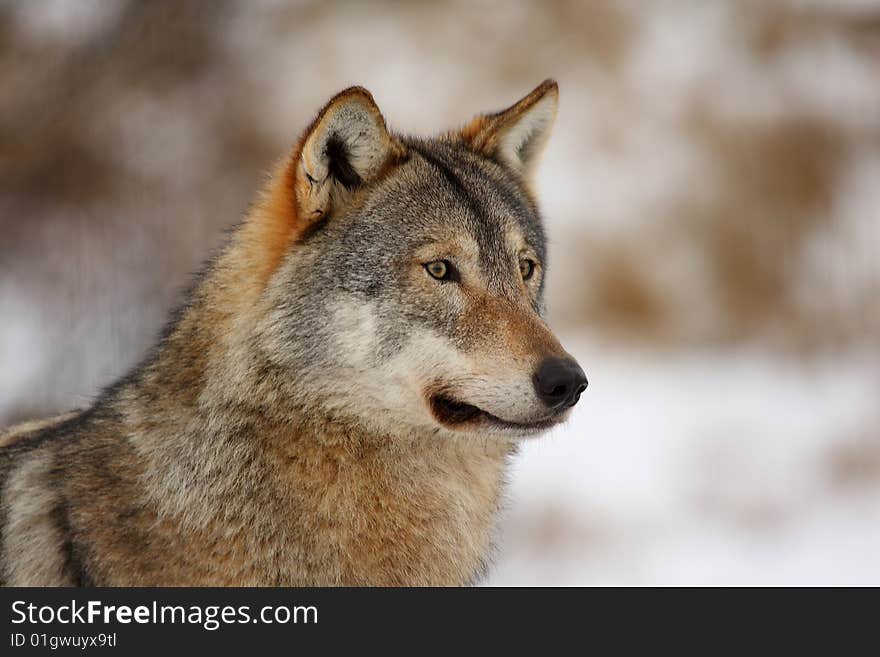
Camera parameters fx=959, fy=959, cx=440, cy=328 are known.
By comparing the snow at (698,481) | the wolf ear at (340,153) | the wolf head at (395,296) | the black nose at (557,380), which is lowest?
the black nose at (557,380)

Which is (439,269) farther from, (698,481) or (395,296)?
(698,481)

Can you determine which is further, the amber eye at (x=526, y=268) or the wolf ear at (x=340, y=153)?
the amber eye at (x=526, y=268)

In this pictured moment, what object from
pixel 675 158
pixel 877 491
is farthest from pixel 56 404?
pixel 675 158

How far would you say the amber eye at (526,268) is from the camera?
335 centimetres

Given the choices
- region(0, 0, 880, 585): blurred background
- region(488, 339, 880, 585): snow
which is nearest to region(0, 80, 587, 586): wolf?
region(488, 339, 880, 585): snow

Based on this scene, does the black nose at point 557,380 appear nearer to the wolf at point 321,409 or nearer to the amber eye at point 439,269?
the wolf at point 321,409

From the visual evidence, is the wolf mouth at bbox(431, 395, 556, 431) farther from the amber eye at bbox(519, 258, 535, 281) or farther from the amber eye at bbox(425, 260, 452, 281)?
the amber eye at bbox(519, 258, 535, 281)

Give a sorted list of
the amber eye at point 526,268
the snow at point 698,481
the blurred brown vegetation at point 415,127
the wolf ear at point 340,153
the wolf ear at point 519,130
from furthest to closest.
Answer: the blurred brown vegetation at point 415,127, the snow at point 698,481, the wolf ear at point 519,130, the amber eye at point 526,268, the wolf ear at point 340,153

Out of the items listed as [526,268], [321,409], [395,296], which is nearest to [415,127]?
[526,268]

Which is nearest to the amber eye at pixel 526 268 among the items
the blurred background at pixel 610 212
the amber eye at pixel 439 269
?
the amber eye at pixel 439 269

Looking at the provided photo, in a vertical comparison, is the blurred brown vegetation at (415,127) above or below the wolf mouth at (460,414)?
above

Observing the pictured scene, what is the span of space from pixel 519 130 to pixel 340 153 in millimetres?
900

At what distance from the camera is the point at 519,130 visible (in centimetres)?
377

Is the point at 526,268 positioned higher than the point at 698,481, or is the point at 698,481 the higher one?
the point at 698,481
